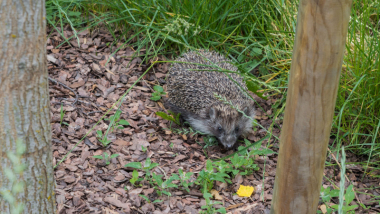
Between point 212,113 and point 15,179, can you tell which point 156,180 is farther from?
point 212,113

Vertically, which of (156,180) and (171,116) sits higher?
(171,116)

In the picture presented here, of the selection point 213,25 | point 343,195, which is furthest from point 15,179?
point 213,25

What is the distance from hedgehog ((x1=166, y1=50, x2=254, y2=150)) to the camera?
214 inches

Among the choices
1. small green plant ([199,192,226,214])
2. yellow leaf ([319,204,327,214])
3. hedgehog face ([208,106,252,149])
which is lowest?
yellow leaf ([319,204,327,214])

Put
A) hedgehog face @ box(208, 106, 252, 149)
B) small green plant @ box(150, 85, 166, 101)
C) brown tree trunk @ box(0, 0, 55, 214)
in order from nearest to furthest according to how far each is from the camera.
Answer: brown tree trunk @ box(0, 0, 55, 214), hedgehog face @ box(208, 106, 252, 149), small green plant @ box(150, 85, 166, 101)

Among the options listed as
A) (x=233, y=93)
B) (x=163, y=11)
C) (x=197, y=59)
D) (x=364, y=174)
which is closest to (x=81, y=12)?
(x=163, y=11)

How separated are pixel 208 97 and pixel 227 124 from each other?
50 cm

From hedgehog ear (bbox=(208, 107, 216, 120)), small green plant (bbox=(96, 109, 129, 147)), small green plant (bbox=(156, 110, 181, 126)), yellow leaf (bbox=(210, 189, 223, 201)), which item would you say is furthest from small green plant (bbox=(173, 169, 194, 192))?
hedgehog ear (bbox=(208, 107, 216, 120))

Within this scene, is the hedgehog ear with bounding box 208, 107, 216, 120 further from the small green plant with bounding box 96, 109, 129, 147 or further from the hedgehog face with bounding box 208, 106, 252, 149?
the small green plant with bounding box 96, 109, 129, 147

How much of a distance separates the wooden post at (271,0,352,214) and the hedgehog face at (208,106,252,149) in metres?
2.41

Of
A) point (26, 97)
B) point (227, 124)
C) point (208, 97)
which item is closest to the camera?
point (26, 97)

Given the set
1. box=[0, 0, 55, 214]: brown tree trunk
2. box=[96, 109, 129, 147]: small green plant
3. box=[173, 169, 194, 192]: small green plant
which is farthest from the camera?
box=[96, 109, 129, 147]: small green plant

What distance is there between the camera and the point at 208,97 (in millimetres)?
5605

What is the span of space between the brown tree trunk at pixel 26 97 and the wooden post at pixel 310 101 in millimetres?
1544
